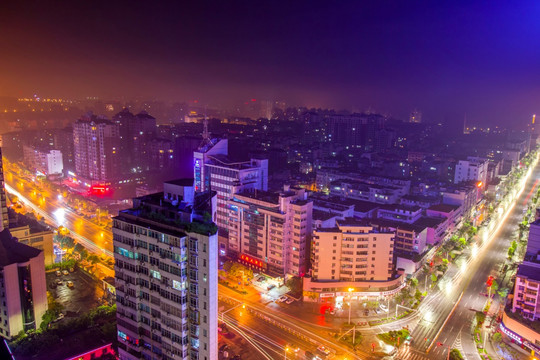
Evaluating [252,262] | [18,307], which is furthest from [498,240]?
Result: [18,307]

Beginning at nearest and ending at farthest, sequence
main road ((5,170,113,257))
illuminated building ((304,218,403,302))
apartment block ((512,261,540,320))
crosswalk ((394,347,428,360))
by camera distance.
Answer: crosswalk ((394,347,428,360))
apartment block ((512,261,540,320))
illuminated building ((304,218,403,302))
main road ((5,170,113,257))

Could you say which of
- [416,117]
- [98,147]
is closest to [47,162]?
[98,147]

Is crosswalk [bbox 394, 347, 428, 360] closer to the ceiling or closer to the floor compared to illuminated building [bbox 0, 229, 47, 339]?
closer to the floor

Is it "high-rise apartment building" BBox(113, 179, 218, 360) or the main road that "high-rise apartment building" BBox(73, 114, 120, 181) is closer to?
the main road

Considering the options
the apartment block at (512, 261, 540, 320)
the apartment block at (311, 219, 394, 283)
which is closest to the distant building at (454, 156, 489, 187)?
the apartment block at (512, 261, 540, 320)

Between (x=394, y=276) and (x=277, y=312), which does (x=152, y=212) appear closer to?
(x=277, y=312)

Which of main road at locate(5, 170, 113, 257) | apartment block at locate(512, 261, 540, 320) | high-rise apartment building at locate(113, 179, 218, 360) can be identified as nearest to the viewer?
high-rise apartment building at locate(113, 179, 218, 360)
